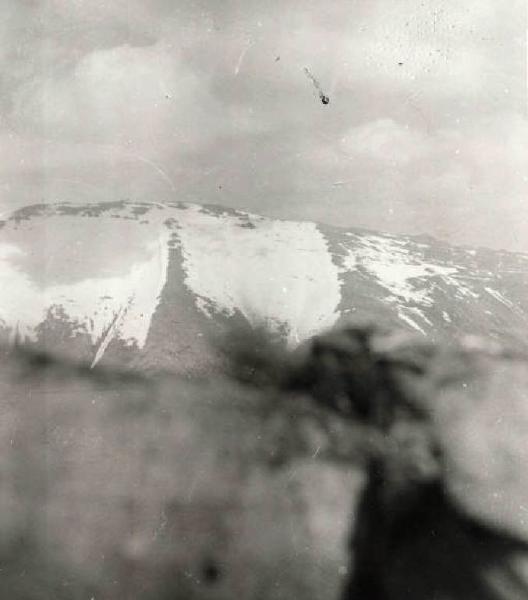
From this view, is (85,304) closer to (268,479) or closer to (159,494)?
(159,494)

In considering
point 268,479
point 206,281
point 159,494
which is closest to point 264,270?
point 206,281

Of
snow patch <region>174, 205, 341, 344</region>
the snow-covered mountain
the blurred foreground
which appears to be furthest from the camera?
snow patch <region>174, 205, 341, 344</region>

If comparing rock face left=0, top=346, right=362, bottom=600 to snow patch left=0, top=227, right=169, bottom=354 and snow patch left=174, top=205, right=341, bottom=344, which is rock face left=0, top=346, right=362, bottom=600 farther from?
snow patch left=174, top=205, right=341, bottom=344

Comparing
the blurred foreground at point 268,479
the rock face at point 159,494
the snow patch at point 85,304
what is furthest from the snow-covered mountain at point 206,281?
the rock face at point 159,494

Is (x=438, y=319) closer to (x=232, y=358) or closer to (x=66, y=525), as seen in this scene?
(x=232, y=358)

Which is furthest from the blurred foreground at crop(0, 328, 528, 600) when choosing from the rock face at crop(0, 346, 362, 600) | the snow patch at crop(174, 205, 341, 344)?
the snow patch at crop(174, 205, 341, 344)

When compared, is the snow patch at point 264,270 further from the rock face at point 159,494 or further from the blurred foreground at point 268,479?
the rock face at point 159,494

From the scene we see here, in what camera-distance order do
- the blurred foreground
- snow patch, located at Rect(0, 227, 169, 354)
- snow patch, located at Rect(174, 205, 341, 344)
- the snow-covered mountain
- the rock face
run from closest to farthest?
the rock face < the blurred foreground < snow patch, located at Rect(0, 227, 169, 354) < the snow-covered mountain < snow patch, located at Rect(174, 205, 341, 344)

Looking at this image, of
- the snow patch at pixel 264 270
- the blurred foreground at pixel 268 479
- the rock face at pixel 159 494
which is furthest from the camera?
the snow patch at pixel 264 270

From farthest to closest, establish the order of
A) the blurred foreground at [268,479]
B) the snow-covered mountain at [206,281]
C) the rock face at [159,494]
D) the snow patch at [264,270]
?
the snow patch at [264,270]
the snow-covered mountain at [206,281]
the blurred foreground at [268,479]
the rock face at [159,494]
